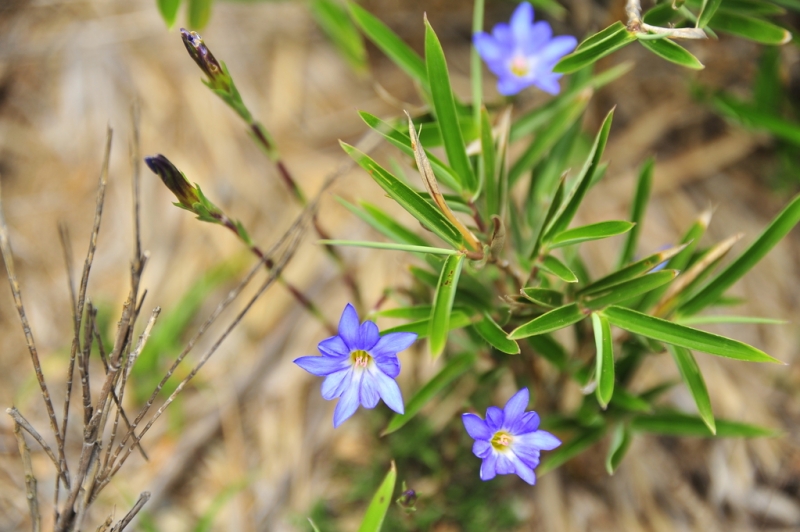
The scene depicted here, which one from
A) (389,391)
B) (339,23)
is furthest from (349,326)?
(339,23)

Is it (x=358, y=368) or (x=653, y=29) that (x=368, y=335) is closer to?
(x=358, y=368)

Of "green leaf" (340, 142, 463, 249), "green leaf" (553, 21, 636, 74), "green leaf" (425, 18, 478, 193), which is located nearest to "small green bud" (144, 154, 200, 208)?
"green leaf" (340, 142, 463, 249)

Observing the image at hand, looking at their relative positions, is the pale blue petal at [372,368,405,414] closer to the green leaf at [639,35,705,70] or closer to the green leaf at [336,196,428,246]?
the green leaf at [336,196,428,246]

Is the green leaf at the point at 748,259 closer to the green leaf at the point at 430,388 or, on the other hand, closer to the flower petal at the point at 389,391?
the green leaf at the point at 430,388

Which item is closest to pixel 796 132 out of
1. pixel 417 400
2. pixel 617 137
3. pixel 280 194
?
pixel 617 137

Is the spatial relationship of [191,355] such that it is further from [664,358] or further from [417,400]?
[664,358]
